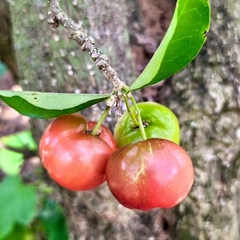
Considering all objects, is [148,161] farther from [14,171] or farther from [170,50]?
[14,171]

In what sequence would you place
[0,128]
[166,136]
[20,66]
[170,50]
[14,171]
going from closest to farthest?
1. [170,50]
2. [166,136]
3. [20,66]
4. [14,171]
5. [0,128]

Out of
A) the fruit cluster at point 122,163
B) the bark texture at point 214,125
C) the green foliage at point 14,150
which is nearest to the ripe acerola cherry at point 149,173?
the fruit cluster at point 122,163

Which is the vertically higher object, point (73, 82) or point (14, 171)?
point (73, 82)

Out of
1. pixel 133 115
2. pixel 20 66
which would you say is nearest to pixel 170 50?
pixel 133 115

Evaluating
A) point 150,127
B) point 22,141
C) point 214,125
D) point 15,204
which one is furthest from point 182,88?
point 22,141

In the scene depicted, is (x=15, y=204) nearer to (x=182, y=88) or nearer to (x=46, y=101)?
(x=182, y=88)
